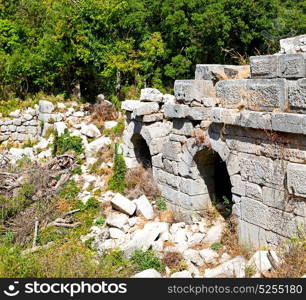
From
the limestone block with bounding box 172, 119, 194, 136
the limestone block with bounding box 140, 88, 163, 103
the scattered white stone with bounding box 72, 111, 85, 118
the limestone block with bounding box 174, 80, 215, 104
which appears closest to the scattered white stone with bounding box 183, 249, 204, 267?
the limestone block with bounding box 172, 119, 194, 136

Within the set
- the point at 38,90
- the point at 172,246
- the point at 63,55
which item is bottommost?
the point at 172,246

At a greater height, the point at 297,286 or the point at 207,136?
the point at 207,136

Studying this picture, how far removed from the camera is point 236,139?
6.29m

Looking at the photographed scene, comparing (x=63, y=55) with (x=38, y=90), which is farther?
(x=38, y=90)

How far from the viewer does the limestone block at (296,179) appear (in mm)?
5203

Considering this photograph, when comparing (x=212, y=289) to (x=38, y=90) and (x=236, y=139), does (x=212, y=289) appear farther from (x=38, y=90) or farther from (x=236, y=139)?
(x=38, y=90)

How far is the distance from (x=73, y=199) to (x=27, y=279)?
193 inches

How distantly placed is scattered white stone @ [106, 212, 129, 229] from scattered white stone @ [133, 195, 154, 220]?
0.33m

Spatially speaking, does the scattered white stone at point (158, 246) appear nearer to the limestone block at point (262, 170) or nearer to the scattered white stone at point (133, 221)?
the scattered white stone at point (133, 221)

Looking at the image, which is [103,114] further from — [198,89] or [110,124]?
[198,89]

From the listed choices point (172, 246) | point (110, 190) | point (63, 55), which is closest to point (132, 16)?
point (63, 55)

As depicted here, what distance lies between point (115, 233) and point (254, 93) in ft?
12.7

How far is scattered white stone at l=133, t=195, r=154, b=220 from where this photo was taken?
8.12 m

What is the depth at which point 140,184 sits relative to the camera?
8.93 metres
